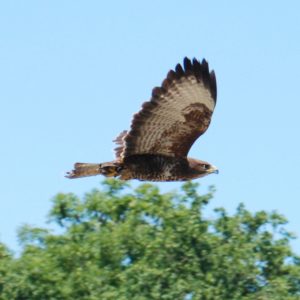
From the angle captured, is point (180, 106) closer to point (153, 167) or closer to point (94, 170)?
point (153, 167)

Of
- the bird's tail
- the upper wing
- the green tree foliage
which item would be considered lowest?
the bird's tail

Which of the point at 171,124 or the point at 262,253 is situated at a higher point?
the point at 262,253

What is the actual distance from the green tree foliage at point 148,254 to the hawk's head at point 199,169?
26.8ft

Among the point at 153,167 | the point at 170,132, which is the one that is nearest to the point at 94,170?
the point at 153,167

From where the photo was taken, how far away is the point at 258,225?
25469 mm

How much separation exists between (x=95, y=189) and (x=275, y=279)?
339cm

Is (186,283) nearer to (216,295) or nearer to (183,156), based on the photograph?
(216,295)

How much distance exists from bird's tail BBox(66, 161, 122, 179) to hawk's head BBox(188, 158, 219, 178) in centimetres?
70

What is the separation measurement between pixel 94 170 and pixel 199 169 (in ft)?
3.30

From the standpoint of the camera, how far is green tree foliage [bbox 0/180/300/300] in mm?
23797

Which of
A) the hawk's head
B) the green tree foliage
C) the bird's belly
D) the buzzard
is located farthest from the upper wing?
the green tree foliage

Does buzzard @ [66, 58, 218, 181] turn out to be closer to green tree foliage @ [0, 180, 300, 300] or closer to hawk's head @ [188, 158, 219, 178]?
hawk's head @ [188, 158, 219, 178]

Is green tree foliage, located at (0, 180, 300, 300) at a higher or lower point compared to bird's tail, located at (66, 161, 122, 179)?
higher

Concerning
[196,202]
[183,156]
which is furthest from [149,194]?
[183,156]
